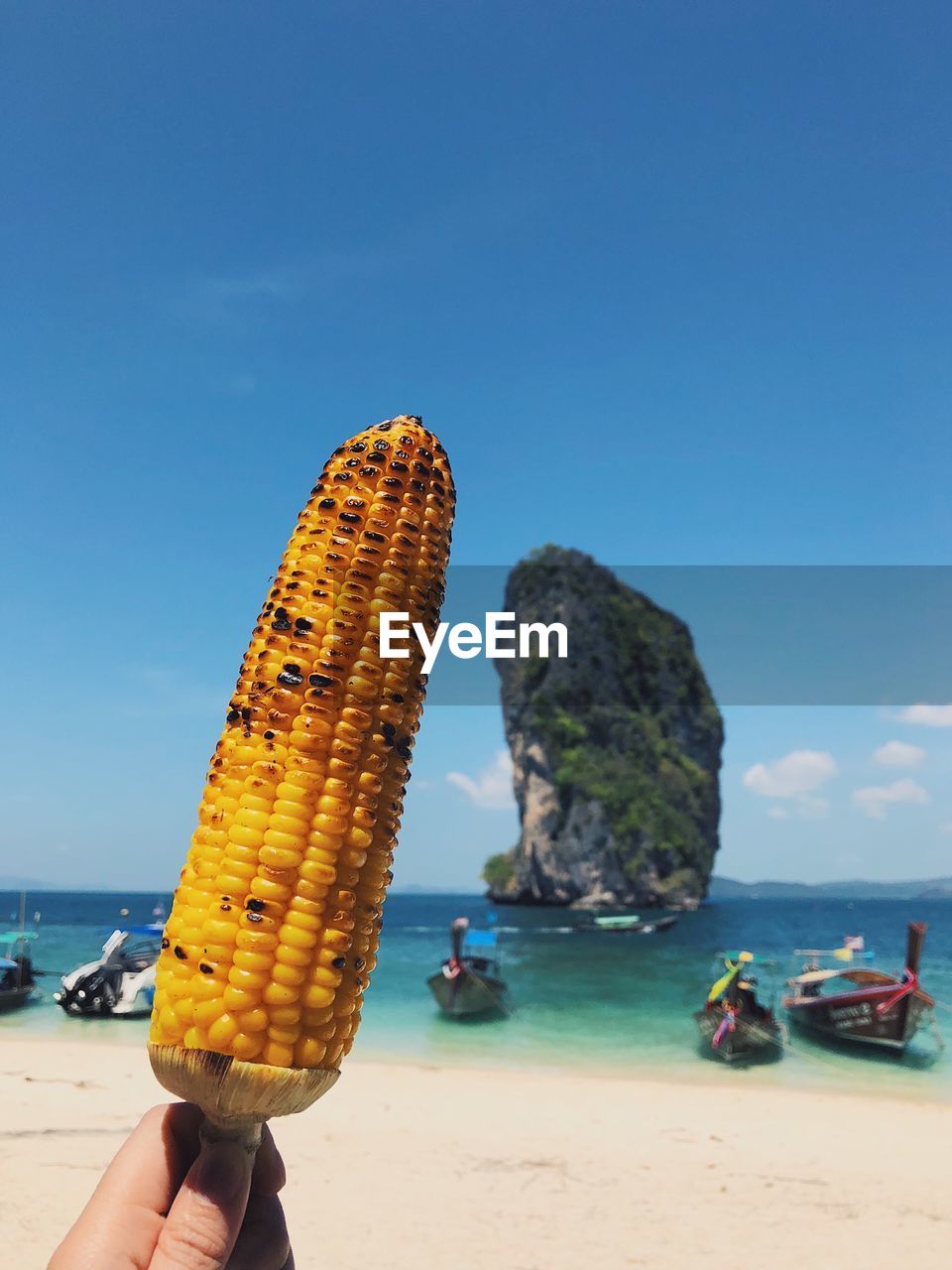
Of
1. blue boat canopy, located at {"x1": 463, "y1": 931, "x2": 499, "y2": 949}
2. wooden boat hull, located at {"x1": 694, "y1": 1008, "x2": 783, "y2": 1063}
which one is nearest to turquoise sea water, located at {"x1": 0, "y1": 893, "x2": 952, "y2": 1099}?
wooden boat hull, located at {"x1": 694, "y1": 1008, "x2": 783, "y2": 1063}

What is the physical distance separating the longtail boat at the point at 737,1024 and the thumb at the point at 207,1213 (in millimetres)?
18362

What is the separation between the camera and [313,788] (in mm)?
1505

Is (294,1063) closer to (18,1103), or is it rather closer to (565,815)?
(18,1103)

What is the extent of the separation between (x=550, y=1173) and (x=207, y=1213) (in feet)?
30.6

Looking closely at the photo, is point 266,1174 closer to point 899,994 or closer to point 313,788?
point 313,788

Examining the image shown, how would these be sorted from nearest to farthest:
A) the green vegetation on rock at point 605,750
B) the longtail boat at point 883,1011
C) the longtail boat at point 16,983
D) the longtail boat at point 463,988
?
the longtail boat at point 883,1011 < the longtail boat at point 16,983 < the longtail boat at point 463,988 < the green vegetation on rock at point 605,750

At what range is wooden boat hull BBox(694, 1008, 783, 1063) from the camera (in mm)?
17344

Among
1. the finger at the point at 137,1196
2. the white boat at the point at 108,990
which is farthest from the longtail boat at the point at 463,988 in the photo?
the finger at the point at 137,1196

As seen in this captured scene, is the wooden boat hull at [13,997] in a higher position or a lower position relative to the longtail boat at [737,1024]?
lower

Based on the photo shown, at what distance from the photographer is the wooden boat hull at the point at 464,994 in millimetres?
22141

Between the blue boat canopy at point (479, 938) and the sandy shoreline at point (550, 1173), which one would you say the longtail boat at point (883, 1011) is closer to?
the sandy shoreline at point (550, 1173)

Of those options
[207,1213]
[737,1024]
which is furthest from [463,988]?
[207,1213]

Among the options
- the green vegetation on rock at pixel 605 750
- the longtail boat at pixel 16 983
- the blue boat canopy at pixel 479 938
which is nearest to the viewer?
the longtail boat at pixel 16 983

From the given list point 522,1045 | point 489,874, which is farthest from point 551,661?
point 522,1045
